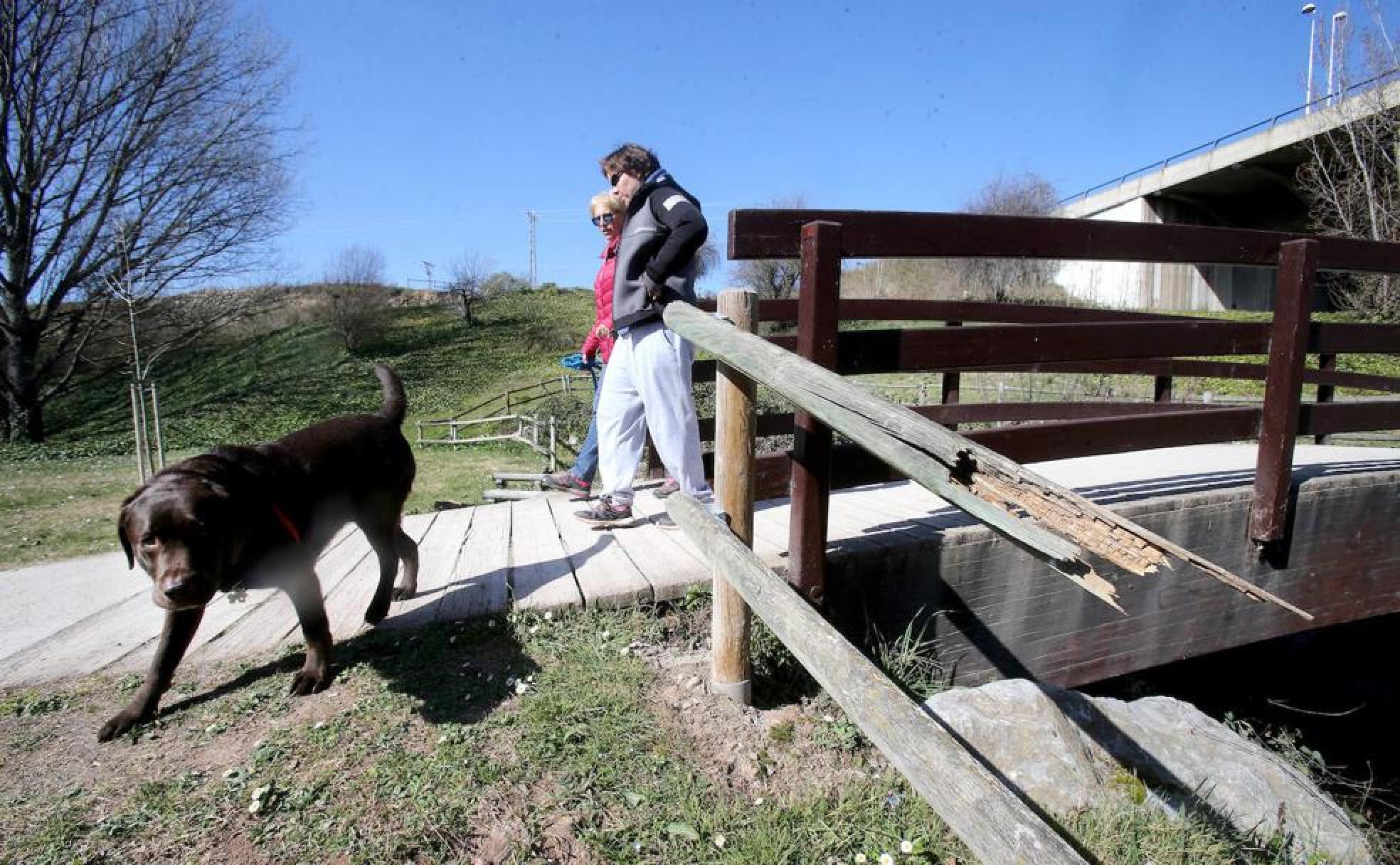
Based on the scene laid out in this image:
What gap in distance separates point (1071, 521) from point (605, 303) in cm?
372

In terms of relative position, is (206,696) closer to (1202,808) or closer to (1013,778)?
(1013,778)

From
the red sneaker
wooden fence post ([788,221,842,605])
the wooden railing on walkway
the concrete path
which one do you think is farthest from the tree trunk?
wooden fence post ([788,221,842,605])

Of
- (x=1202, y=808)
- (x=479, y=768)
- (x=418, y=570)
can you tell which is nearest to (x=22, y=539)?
(x=418, y=570)

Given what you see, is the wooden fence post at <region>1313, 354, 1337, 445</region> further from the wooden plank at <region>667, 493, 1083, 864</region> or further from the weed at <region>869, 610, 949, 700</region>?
the wooden plank at <region>667, 493, 1083, 864</region>

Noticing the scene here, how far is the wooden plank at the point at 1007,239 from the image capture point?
8.80ft

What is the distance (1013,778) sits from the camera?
7.39 ft

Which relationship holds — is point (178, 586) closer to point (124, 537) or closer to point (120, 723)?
point (124, 537)

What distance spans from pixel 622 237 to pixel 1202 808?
3214 millimetres

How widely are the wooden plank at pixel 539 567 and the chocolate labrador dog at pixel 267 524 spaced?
1.68 feet

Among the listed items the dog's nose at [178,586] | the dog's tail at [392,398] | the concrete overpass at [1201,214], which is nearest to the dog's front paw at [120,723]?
the dog's nose at [178,586]

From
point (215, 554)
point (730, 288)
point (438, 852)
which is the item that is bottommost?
point (438, 852)

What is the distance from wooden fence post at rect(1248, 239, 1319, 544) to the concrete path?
1.31 feet

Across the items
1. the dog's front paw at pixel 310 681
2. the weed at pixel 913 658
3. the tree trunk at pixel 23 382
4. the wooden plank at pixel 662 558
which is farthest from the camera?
the tree trunk at pixel 23 382

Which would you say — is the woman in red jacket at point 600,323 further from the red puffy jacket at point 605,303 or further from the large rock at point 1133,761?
the large rock at point 1133,761
